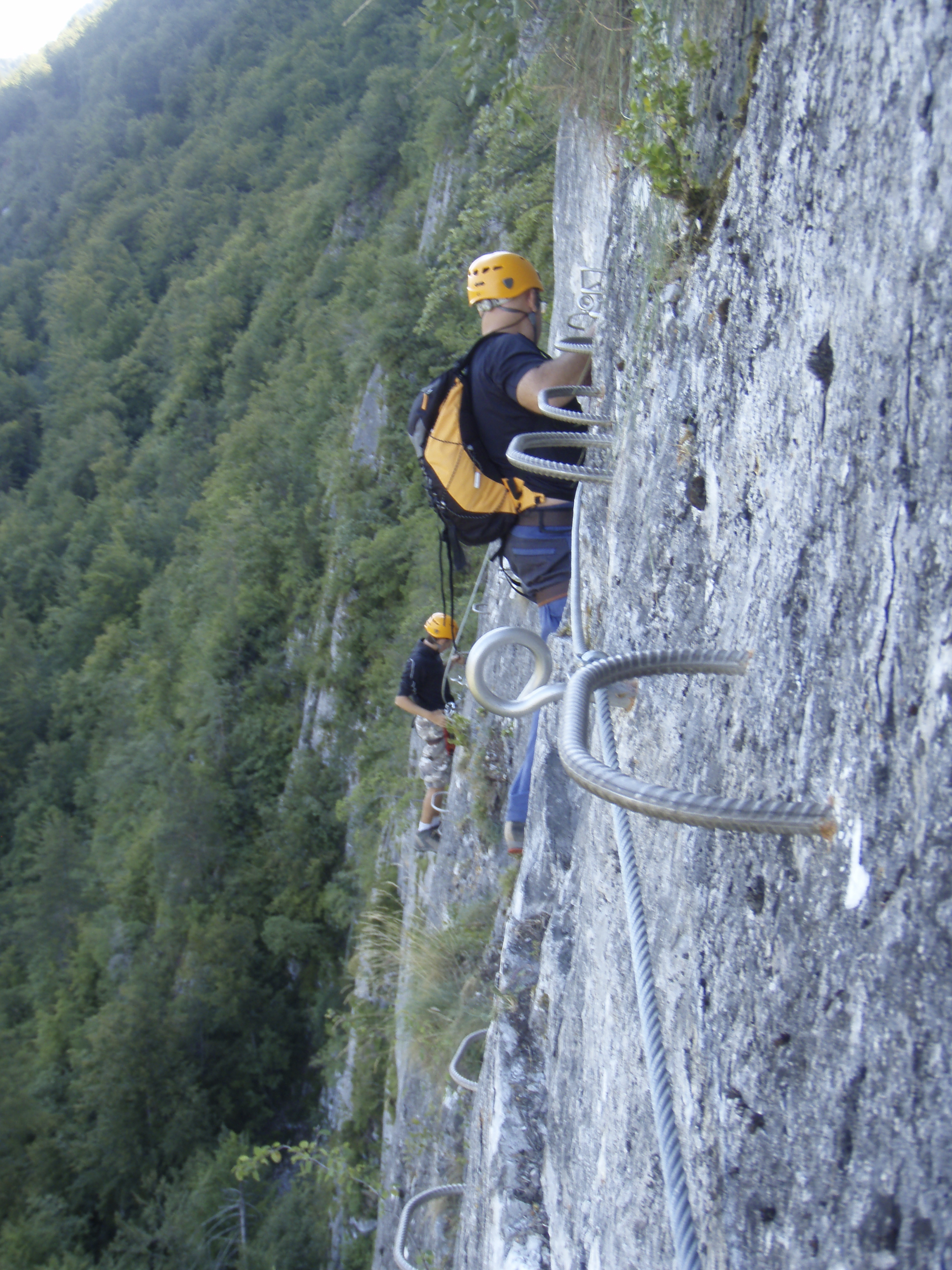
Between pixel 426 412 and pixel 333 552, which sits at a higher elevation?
pixel 333 552

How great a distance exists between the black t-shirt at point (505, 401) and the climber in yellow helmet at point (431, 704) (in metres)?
2.28

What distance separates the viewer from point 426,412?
8.77 feet

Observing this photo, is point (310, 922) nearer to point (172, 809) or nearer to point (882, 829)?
point (172, 809)

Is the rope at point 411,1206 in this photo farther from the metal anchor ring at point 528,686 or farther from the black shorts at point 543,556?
the metal anchor ring at point 528,686

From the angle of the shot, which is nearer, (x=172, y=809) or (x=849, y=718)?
(x=849, y=718)

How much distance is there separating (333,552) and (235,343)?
17.1 m

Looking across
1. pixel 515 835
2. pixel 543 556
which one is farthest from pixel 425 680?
pixel 543 556

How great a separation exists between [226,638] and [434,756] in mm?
13066

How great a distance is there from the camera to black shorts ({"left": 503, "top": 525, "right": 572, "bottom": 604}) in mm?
2814

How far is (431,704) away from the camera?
5766 mm

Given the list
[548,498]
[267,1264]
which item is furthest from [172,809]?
[548,498]

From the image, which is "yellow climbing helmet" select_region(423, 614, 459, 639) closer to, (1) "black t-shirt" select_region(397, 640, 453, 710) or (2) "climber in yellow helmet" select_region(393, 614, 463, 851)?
(2) "climber in yellow helmet" select_region(393, 614, 463, 851)

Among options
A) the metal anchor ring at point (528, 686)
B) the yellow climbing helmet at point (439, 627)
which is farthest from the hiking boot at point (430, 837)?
the metal anchor ring at point (528, 686)

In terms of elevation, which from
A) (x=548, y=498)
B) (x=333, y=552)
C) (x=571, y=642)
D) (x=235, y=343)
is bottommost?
(x=571, y=642)
